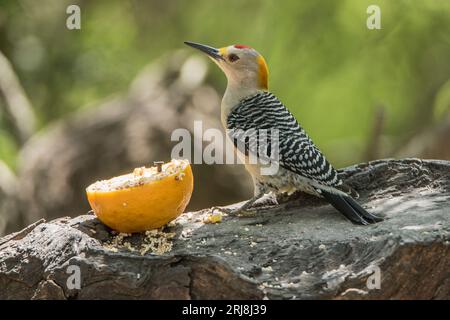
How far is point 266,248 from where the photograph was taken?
4.15m

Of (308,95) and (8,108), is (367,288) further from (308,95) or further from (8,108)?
(308,95)

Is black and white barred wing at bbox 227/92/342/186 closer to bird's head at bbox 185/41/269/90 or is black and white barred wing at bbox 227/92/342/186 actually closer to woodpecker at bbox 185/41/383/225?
woodpecker at bbox 185/41/383/225

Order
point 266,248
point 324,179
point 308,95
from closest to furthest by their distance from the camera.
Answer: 1. point 266,248
2. point 324,179
3. point 308,95

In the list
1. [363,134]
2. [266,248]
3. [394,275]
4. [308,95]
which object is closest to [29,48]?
[308,95]

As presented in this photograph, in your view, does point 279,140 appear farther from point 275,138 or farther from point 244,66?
point 244,66

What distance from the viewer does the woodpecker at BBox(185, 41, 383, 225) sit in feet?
16.1

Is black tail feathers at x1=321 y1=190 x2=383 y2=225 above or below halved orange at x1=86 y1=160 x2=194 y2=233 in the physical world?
below

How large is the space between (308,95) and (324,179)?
6.78m

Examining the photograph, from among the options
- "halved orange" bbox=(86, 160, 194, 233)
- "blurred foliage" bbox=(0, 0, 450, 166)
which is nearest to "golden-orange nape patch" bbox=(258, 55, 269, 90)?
"halved orange" bbox=(86, 160, 194, 233)

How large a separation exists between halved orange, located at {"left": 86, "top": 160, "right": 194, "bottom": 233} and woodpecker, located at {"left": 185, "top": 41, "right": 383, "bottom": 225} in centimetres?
75

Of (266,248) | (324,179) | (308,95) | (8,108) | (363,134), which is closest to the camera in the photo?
(266,248)

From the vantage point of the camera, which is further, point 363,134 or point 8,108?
point 363,134

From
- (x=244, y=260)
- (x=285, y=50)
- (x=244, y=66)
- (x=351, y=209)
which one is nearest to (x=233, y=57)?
(x=244, y=66)

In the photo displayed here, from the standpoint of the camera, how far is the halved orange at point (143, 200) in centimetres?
436
